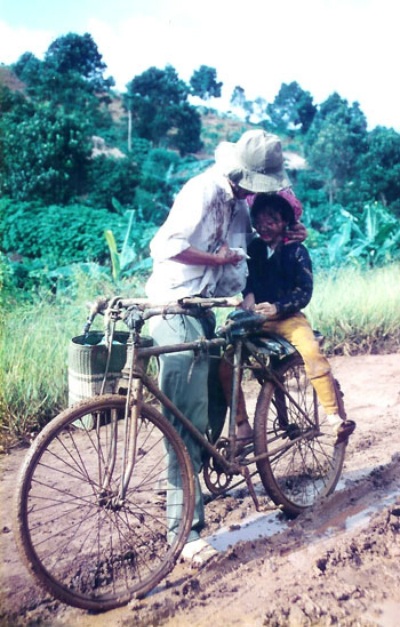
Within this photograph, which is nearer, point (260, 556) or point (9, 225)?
point (260, 556)

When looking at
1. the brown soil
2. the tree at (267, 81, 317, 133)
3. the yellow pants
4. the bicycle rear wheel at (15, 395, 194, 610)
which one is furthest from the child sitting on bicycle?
the tree at (267, 81, 317, 133)

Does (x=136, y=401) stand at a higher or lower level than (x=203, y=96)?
lower

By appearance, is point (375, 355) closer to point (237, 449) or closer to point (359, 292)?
point (359, 292)

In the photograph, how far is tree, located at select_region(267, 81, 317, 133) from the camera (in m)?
48.0

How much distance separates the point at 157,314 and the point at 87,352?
358 millimetres

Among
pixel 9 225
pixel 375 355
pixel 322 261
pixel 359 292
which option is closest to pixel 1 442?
pixel 375 355

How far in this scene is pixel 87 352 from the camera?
9.10 feet

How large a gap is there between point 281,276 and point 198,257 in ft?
2.57

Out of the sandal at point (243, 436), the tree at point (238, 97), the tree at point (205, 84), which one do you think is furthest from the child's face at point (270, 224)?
the tree at point (238, 97)

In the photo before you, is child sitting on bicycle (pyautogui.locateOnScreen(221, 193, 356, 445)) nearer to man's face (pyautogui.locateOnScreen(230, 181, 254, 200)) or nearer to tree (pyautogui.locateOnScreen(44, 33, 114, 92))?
man's face (pyautogui.locateOnScreen(230, 181, 254, 200))

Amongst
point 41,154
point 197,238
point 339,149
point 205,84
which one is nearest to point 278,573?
point 197,238

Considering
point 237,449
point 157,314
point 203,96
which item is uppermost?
point 203,96

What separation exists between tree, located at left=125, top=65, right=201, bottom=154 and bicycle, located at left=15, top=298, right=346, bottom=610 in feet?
101

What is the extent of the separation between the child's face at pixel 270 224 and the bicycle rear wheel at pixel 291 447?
0.73 m
